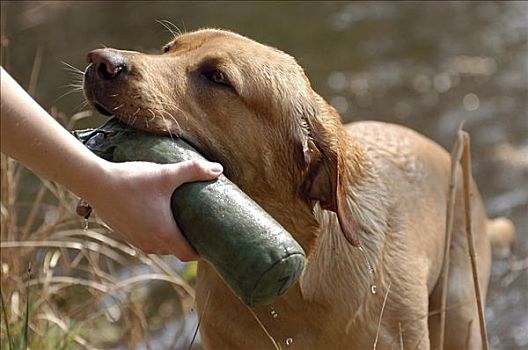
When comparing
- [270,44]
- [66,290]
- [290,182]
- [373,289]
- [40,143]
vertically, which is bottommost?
[66,290]

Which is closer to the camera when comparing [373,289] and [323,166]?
[323,166]

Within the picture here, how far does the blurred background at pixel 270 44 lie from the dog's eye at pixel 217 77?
115 cm

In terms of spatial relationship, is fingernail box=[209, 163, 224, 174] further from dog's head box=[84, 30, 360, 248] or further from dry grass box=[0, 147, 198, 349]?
dry grass box=[0, 147, 198, 349]

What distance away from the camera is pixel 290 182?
3797 millimetres

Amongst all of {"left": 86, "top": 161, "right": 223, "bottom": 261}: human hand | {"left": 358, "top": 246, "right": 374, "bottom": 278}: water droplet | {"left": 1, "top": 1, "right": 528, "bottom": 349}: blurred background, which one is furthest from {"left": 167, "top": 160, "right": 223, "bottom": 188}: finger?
{"left": 1, "top": 1, "right": 528, "bottom": 349}: blurred background

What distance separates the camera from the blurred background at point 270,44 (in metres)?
5.34

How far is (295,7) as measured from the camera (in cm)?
1023

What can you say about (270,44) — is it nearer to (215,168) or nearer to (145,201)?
(215,168)

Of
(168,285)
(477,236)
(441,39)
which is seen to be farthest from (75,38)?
(477,236)

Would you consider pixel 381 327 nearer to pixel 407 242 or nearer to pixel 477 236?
pixel 407 242

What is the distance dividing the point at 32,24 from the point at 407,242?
7.38 metres

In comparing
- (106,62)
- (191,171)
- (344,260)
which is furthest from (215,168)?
(344,260)

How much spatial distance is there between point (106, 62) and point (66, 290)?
2.87 meters

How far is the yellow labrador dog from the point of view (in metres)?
3.53
